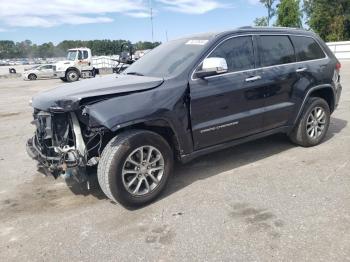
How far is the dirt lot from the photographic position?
3.19 m

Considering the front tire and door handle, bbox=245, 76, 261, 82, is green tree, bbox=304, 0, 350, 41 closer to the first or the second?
door handle, bbox=245, 76, 261, 82

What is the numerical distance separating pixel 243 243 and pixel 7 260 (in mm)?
2029

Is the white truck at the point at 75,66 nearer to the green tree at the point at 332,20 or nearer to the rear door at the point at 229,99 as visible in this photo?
the rear door at the point at 229,99

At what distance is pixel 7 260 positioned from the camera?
3207 mm

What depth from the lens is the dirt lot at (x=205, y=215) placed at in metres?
3.19

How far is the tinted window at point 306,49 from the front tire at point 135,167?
2.66 m

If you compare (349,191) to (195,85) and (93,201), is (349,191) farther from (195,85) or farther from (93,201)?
(93,201)

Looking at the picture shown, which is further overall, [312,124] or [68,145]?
[312,124]

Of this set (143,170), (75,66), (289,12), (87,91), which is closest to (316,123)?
(143,170)

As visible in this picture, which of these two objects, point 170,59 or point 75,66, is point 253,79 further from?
point 75,66

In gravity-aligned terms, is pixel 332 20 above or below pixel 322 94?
above

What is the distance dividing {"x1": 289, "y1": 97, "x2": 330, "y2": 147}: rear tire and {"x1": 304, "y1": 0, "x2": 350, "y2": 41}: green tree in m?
45.3

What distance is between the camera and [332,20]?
4788cm

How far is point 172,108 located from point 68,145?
119 cm
